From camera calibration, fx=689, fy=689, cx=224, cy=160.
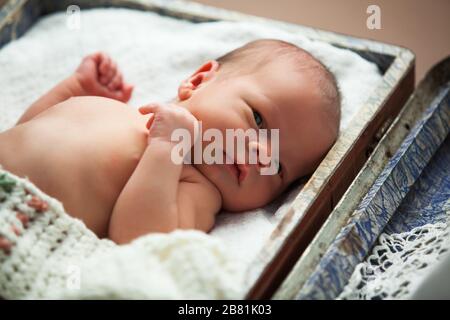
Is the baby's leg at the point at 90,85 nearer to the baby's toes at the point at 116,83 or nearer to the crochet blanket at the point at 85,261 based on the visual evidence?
the baby's toes at the point at 116,83

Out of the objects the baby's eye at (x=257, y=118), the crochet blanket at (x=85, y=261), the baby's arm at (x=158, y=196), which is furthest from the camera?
the baby's eye at (x=257, y=118)

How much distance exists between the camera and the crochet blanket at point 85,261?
77cm

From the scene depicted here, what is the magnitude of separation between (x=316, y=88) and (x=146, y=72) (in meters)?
0.43

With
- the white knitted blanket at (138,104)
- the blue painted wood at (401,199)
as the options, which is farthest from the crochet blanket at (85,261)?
the blue painted wood at (401,199)

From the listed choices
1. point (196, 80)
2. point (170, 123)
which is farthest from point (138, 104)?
point (170, 123)

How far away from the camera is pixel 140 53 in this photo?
1.37m

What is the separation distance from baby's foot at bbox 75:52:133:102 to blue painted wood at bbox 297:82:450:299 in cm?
51

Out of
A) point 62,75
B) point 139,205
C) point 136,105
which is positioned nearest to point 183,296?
point 139,205

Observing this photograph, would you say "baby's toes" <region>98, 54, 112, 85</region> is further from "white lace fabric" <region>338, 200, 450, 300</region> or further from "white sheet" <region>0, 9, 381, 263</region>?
"white lace fabric" <region>338, 200, 450, 300</region>

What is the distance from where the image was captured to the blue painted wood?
0.86 meters

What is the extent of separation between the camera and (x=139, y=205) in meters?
0.91

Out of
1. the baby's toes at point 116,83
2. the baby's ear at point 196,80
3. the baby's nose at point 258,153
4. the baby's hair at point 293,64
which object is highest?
the baby's hair at point 293,64

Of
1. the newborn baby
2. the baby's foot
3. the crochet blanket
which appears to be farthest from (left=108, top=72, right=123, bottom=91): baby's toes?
the crochet blanket

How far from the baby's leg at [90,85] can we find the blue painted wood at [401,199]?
521 mm
